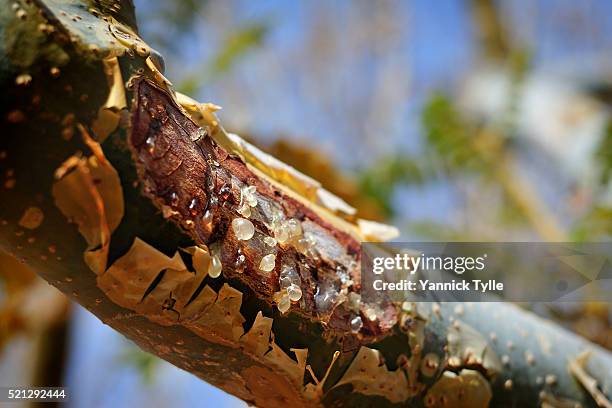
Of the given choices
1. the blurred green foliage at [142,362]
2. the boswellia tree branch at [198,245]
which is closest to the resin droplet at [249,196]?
the boswellia tree branch at [198,245]

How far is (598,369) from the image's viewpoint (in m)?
0.47

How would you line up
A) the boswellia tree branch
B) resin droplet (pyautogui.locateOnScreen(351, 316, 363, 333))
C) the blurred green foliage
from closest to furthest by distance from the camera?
the boswellia tree branch
resin droplet (pyautogui.locateOnScreen(351, 316, 363, 333))
the blurred green foliage

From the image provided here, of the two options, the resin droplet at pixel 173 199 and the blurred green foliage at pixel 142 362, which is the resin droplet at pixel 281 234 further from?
the blurred green foliage at pixel 142 362

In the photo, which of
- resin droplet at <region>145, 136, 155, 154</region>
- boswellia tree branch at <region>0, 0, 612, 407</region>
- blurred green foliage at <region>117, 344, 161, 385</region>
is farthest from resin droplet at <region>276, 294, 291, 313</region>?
blurred green foliage at <region>117, 344, 161, 385</region>

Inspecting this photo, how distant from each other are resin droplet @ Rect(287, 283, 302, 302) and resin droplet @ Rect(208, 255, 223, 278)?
4 cm

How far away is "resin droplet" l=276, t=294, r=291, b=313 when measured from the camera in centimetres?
33

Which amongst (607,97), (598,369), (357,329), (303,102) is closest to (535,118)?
(607,97)

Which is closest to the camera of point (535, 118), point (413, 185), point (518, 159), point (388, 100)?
point (413, 185)

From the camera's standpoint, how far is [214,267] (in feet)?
0.99

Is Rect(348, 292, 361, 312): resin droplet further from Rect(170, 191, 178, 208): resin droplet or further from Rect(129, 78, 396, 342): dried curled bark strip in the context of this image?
Rect(170, 191, 178, 208): resin droplet

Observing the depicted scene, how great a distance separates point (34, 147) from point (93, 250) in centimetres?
5

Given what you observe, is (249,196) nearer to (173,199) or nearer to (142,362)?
(173,199)

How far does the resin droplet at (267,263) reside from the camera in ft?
1.06

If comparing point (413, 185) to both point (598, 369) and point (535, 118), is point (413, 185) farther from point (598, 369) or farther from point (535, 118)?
point (598, 369)
